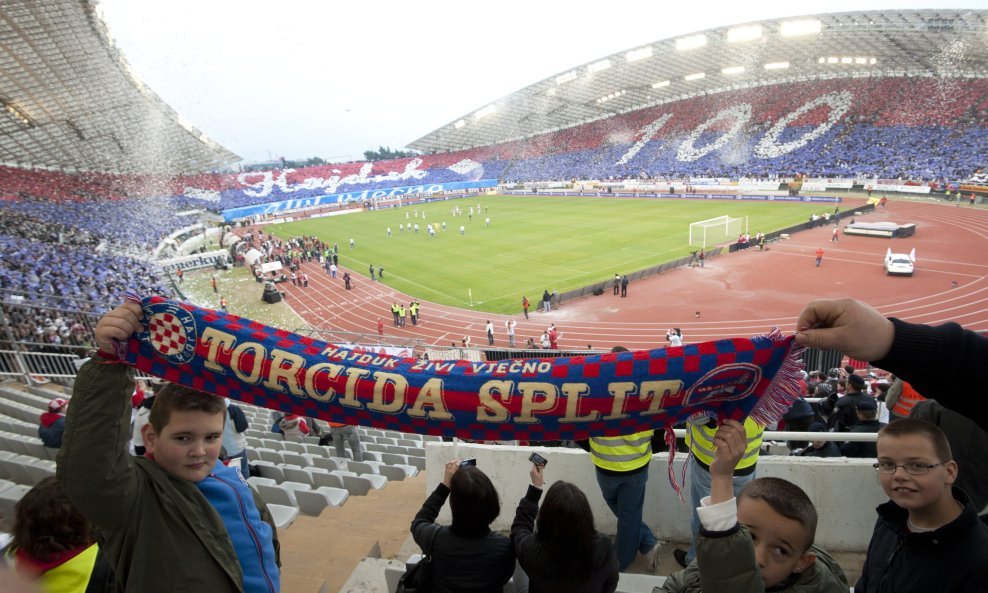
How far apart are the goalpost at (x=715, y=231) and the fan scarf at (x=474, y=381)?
30169mm

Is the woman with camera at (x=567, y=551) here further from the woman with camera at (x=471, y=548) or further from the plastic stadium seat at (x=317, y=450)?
the plastic stadium seat at (x=317, y=450)

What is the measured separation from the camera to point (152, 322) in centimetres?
285

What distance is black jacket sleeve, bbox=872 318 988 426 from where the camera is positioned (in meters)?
1.81

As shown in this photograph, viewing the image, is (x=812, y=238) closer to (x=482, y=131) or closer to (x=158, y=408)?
(x=158, y=408)

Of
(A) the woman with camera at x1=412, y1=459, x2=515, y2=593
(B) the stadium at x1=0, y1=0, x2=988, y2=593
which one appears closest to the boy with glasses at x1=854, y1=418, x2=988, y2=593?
(B) the stadium at x1=0, y1=0, x2=988, y2=593

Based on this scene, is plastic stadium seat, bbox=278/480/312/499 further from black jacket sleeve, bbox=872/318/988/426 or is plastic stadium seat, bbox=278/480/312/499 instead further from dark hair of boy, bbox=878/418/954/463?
black jacket sleeve, bbox=872/318/988/426

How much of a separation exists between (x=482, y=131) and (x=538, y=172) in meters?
17.9

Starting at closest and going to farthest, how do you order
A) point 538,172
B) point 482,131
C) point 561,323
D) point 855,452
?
point 855,452
point 561,323
point 538,172
point 482,131

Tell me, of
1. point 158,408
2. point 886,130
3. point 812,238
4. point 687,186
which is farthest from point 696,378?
point 886,130

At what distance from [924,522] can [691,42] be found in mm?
62175

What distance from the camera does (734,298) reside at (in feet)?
71.9

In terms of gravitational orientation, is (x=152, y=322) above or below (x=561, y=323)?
above

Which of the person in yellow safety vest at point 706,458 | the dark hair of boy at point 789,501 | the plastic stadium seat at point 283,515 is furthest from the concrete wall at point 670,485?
the dark hair of boy at point 789,501

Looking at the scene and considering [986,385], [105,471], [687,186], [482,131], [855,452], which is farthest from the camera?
[482,131]
